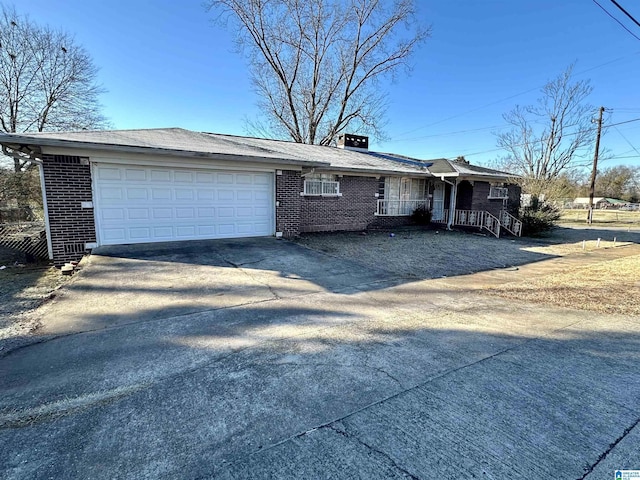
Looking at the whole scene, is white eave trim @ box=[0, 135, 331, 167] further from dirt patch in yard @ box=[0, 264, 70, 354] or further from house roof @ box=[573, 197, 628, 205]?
house roof @ box=[573, 197, 628, 205]

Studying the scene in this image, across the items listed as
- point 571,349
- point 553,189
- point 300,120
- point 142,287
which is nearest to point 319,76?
point 300,120

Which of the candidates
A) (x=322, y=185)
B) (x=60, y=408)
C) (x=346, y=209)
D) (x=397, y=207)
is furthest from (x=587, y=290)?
(x=397, y=207)

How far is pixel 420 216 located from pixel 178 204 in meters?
11.3

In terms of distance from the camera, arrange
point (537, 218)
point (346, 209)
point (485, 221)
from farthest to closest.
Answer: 1. point (485, 221)
2. point (537, 218)
3. point (346, 209)

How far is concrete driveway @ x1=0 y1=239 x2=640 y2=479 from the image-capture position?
205 centimetres

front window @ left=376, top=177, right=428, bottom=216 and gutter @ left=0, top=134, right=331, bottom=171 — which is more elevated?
gutter @ left=0, top=134, right=331, bottom=171

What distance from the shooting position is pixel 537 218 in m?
15.7

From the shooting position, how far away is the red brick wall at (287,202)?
34.2ft

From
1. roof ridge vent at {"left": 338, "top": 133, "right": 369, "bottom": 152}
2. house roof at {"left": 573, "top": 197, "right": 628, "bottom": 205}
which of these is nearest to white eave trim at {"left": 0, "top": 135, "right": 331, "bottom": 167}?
roof ridge vent at {"left": 338, "top": 133, "right": 369, "bottom": 152}

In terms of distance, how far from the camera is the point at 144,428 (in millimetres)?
2320

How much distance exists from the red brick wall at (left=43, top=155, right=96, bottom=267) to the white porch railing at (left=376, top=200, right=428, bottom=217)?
1070cm

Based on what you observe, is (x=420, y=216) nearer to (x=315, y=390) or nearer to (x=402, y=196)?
(x=402, y=196)

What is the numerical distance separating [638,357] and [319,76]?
24576mm

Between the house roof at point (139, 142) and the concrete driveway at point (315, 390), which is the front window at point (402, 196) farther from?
the concrete driveway at point (315, 390)
